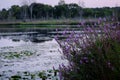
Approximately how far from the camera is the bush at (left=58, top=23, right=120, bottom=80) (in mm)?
4340

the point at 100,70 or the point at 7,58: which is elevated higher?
the point at 100,70

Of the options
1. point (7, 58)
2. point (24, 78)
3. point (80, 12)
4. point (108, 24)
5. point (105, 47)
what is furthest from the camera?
point (80, 12)

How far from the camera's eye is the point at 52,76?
36.2 ft

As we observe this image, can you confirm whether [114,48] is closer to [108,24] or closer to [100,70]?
[100,70]

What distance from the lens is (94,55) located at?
4.56m

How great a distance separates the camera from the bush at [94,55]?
4.34 m

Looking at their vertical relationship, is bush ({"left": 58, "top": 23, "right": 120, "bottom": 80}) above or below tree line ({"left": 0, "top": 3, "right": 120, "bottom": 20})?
above

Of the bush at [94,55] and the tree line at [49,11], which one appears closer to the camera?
the bush at [94,55]

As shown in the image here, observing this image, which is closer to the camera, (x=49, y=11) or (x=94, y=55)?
(x=94, y=55)

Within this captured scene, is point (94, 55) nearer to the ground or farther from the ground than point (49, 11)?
farther from the ground

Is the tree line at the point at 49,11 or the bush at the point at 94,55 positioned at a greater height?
the bush at the point at 94,55

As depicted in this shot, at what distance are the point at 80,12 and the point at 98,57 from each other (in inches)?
4887

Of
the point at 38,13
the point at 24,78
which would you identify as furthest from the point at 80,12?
the point at 24,78

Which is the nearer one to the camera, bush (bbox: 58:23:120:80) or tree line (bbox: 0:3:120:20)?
bush (bbox: 58:23:120:80)
